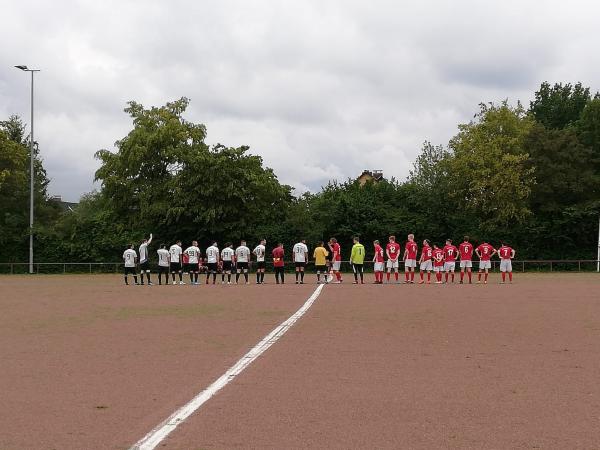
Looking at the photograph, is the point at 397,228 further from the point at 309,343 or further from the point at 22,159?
the point at 309,343

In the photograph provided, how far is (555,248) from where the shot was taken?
4906cm

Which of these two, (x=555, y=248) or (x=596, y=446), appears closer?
(x=596, y=446)

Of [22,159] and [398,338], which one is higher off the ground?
[22,159]

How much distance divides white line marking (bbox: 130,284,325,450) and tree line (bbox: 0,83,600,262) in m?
33.9

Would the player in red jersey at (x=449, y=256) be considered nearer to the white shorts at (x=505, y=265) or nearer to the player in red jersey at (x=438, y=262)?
the player in red jersey at (x=438, y=262)

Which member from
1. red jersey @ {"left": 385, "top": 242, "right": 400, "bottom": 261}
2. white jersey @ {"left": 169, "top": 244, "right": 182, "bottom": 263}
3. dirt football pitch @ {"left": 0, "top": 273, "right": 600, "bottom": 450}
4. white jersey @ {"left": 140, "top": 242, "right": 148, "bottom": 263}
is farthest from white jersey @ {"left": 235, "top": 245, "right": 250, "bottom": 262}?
dirt football pitch @ {"left": 0, "top": 273, "right": 600, "bottom": 450}

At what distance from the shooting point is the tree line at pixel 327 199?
46.5 metres

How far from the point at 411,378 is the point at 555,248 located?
43400 mm

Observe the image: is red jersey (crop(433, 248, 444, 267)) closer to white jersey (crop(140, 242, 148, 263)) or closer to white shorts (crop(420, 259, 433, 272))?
white shorts (crop(420, 259, 433, 272))

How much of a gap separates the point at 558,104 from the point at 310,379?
219 feet

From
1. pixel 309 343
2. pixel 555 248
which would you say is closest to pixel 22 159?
pixel 555 248

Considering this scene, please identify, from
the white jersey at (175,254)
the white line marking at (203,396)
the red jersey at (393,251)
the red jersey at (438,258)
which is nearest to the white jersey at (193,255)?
the white jersey at (175,254)

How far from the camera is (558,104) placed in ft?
228

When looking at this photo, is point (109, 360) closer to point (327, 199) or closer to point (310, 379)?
point (310, 379)
